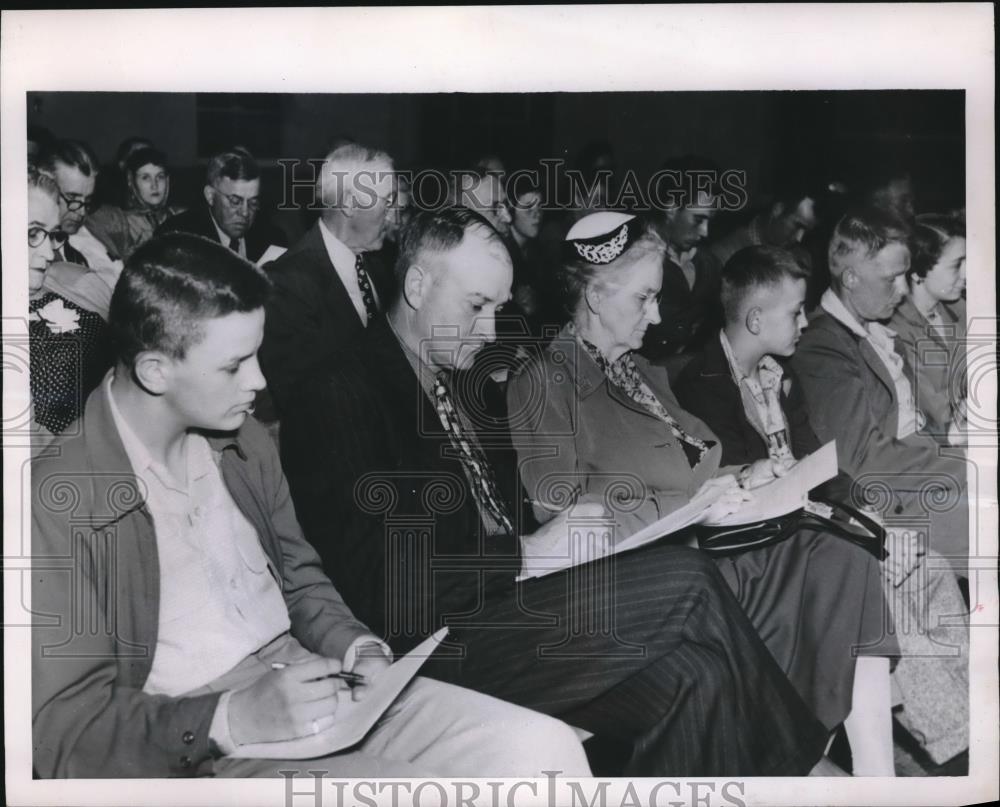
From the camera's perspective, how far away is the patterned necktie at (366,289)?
151 inches

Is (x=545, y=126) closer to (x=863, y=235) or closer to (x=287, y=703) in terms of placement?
(x=863, y=235)

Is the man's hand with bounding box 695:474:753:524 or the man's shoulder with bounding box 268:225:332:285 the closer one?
the man's shoulder with bounding box 268:225:332:285

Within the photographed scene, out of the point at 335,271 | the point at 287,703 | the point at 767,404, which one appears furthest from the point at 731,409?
the point at 287,703

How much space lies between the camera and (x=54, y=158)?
151 inches

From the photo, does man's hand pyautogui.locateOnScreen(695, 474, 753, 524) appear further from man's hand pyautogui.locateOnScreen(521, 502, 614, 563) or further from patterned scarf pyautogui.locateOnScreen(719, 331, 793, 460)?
man's hand pyautogui.locateOnScreen(521, 502, 614, 563)

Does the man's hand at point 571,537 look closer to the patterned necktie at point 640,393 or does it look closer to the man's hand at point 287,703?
the patterned necktie at point 640,393

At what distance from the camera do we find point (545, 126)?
386cm

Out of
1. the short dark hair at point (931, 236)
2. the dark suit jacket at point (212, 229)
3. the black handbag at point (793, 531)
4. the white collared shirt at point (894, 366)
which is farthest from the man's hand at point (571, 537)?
the short dark hair at point (931, 236)

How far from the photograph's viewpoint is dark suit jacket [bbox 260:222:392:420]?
12.5 ft

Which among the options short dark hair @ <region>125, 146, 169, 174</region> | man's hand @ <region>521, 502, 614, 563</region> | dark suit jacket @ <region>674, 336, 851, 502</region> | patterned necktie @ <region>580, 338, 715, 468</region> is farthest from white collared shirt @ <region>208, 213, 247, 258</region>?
dark suit jacket @ <region>674, 336, 851, 502</region>

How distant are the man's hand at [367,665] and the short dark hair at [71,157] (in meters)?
1.73

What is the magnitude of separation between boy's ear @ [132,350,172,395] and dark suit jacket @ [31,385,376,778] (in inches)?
6.1

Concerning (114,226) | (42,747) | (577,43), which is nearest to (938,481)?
(577,43)

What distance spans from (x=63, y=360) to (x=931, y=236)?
283 centimetres
